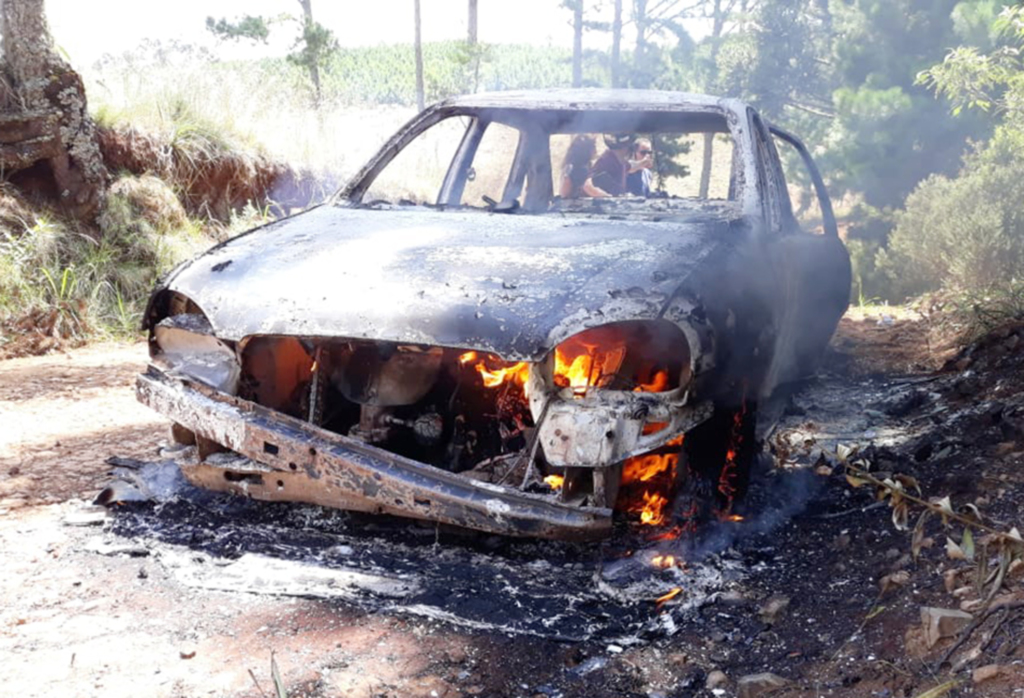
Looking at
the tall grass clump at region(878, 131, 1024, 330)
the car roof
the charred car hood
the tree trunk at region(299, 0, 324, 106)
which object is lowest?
the tall grass clump at region(878, 131, 1024, 330)

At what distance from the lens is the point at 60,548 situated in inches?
146

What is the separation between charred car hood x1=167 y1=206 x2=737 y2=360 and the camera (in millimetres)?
3379

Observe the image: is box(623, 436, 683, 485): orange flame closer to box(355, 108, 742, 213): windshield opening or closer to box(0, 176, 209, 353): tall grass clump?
box(355, 108, 742, 213): windshield opening

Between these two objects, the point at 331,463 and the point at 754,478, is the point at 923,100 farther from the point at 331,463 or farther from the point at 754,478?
the point at 331,463

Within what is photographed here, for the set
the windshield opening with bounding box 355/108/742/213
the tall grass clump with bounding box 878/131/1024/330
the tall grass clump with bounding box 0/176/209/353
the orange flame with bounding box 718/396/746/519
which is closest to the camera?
the orange flame with bounding box 718/396/746/519

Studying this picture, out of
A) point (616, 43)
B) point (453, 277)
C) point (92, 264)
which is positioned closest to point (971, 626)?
point (453, 277)

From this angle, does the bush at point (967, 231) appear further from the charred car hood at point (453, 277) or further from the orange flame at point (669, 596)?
the orange flame at point (669, 596)

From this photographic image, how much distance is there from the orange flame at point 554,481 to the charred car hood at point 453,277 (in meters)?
0.49

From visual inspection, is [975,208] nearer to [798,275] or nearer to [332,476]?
[798,275]

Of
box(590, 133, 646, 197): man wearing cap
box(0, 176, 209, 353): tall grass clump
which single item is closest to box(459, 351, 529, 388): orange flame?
box(590, 133, 646, 197): man wearing cap

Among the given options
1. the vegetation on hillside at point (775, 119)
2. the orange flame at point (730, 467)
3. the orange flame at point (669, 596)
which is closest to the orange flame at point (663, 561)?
the orange flame at point (669, 596)

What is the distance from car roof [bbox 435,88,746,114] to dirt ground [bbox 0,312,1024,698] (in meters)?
1.85

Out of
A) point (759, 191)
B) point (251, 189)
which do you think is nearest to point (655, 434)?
point (759, 191)

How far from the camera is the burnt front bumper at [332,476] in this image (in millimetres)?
3324
